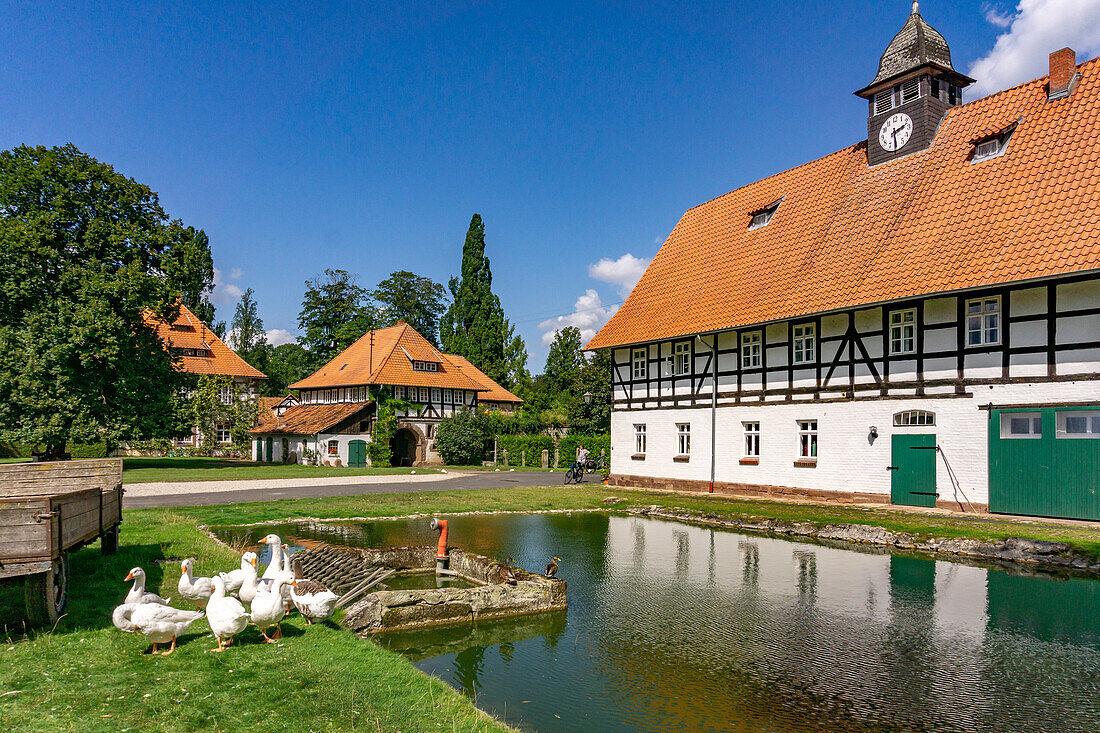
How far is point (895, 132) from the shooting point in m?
23.3

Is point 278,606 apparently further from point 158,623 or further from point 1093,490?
point 1093,490

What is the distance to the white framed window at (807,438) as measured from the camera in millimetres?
22266

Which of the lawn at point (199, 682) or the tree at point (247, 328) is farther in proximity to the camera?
the tree at point (247, 328)

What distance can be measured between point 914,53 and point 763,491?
14.8 metres

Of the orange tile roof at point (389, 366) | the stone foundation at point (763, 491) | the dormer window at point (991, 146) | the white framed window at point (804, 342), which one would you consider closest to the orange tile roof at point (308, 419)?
the orange tile roof at point (389, 366)

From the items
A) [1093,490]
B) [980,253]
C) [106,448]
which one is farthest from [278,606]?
[106,448]

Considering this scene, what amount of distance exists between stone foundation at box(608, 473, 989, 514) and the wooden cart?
1840 centimetres

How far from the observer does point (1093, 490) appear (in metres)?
15.7

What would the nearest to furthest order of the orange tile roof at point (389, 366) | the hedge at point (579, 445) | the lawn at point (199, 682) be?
the lawn at point (199, 682), the hedge at point (579, 445), the orange tile roof at point (389, 366)

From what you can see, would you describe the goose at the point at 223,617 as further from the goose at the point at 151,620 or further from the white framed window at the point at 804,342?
the white framed window at the point at 804,342

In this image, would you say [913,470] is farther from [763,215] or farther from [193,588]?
[193,588]

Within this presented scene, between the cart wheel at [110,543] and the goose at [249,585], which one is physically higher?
the goose at [249,585]

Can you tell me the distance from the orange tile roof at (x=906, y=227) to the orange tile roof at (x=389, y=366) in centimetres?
2307

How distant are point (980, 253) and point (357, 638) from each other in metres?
17.6
